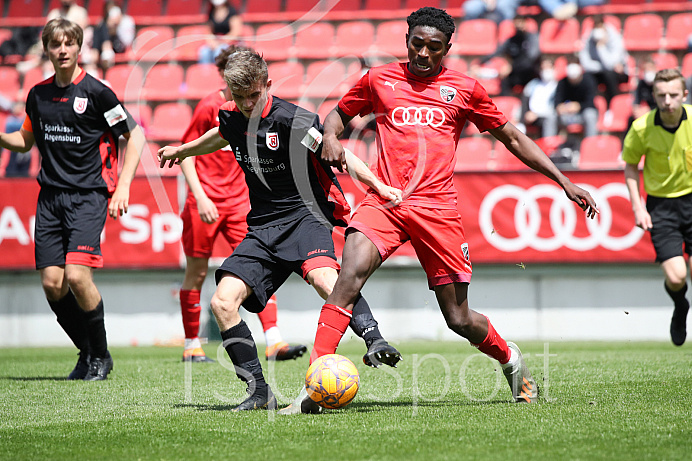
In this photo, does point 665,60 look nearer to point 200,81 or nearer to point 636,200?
point 636,200

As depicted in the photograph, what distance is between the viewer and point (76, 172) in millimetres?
6711

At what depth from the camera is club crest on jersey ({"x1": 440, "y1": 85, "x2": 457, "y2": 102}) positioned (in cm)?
487

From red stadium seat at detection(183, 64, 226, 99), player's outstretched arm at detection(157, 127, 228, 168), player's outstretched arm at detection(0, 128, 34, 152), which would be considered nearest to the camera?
player's outstretched arm at detection(157, 127, 228, 168)

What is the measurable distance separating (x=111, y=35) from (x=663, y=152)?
36.9 feet

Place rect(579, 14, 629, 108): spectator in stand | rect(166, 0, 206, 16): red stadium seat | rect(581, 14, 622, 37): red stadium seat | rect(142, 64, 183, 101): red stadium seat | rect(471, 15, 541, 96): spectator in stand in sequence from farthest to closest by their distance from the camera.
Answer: rect(166, 0, 206, 16): red stadium seat
rect(142, 64, 183, 101): red stadium seat
rect(581, 14, 622, 37): red stadium seat
rect(471, 15, 541, 96): spectator in stand
rect(579, 14, 629, 108): spectator in stand

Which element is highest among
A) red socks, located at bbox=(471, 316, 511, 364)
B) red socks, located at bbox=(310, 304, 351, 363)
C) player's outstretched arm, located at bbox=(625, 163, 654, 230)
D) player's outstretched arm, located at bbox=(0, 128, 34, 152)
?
player's outstretched arm, located at bbox=(0, 128, 34, 152)

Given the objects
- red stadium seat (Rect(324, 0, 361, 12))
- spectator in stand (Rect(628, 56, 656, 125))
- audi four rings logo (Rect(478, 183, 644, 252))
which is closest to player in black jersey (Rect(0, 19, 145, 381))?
audi four rings logo (Rect(478, 183, 644, 252))

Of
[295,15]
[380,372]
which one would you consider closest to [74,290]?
[380,372]

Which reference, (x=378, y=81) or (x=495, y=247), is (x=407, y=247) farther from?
(x=378, y=81)

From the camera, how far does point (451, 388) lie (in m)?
5.70

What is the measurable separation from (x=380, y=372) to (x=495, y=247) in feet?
13.8

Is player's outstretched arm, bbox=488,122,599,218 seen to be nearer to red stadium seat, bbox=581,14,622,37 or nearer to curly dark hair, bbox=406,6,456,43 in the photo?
curly dark hair, bbox=406,6,456,43

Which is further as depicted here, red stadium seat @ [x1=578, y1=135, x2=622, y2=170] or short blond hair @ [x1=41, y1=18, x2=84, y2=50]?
red stadium seat @ [x1=578, y1=135, x2=622, y2=170]

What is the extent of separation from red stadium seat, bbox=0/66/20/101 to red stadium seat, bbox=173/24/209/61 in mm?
2989
